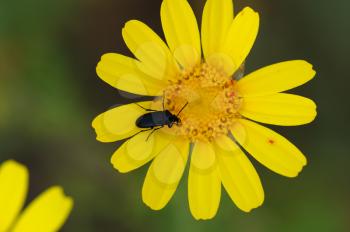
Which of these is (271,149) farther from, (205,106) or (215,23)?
(215,23)

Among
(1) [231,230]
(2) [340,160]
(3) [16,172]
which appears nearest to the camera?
(3) [16,172]

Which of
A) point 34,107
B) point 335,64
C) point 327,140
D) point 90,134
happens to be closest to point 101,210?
point 90,134

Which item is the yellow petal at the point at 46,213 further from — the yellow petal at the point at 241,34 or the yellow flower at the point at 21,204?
the yellow petal at the point at 241,34

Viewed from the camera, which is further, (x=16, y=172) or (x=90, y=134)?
(x=90, y=134)

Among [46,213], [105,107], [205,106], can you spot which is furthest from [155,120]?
[105,107]

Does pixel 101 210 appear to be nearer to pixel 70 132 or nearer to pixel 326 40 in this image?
pixel 70 132
